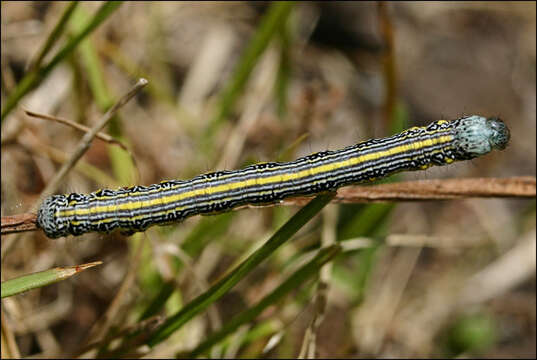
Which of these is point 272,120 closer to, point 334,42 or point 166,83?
point 166,83

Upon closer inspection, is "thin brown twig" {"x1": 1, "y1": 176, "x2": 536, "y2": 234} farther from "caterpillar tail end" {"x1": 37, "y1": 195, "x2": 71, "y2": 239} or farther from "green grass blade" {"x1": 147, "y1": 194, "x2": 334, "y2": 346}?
"caterpillar tail end" {"x1": 37, "y1": 195, "x2": 71, "y2": 239}

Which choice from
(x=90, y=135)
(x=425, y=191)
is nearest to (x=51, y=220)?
(x=90, y=135)

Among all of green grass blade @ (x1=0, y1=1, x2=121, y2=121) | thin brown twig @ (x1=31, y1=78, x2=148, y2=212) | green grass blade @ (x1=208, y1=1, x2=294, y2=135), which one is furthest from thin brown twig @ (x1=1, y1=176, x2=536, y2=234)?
green grass blade @ (x1=208, y1=1, x2=294, y2=135)

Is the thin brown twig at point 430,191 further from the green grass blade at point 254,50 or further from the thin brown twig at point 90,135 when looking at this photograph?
the green grass blade at point 254,50

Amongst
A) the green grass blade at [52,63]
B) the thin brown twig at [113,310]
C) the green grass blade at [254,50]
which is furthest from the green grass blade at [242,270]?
the green grass blade at [254,50]

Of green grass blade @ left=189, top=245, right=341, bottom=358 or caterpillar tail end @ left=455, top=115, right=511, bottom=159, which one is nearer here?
caterpillar tail end @ left=455, top=115, right=511, bottom=159

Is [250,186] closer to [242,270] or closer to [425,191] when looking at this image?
[242,270]

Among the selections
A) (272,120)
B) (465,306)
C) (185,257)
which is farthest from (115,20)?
(465,306)
